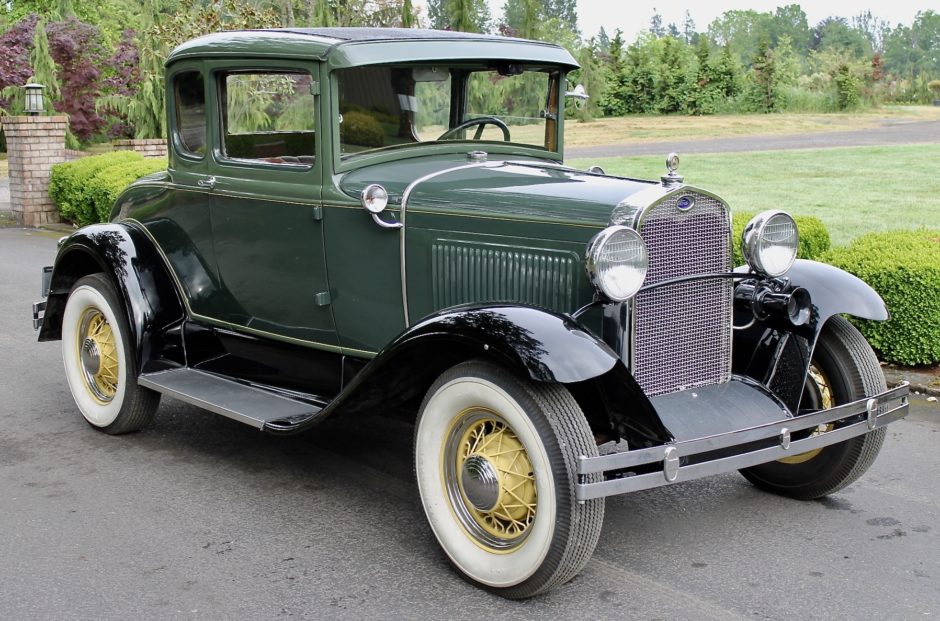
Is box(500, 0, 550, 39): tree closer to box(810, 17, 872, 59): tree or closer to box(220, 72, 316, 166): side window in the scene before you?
box(220, 72, 316, 166): side window

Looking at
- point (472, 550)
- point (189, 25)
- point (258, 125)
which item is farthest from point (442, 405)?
point (189, 25)

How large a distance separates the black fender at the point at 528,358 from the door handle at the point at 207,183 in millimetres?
1476

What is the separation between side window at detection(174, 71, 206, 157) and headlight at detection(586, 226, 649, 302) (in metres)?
2.29

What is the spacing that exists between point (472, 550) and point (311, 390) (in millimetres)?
1390

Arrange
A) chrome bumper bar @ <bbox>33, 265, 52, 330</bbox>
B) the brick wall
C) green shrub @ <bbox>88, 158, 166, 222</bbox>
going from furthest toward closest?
the brick wall < green shrub @ <bbox>88, 158, 166, 222</bbox> < chrome bumper bar @ <bbox>33, 265, 52, 330</bbox>

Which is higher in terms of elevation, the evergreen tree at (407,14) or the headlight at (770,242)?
the evergreen tree at (407,14)

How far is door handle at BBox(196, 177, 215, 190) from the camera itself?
15.4ft

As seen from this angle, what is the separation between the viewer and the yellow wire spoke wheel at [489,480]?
10.9 ft

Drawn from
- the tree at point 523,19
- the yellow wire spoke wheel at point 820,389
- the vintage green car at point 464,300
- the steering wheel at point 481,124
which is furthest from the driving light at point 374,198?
the tree at point 523,19

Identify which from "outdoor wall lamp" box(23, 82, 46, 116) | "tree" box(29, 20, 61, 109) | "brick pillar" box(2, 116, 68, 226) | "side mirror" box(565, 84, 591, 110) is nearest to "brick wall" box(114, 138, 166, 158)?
"brick pillar" box(2, 116, 68, 226)

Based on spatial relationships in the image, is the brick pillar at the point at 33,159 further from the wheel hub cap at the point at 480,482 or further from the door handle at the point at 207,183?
the wheel hub cap at the point at 480,482

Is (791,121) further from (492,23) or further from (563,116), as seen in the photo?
(563,116)

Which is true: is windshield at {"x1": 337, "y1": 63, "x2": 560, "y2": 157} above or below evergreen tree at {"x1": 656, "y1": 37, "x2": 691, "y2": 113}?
below

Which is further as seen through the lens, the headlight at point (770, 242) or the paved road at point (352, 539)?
the headlight at point (770, 242)
